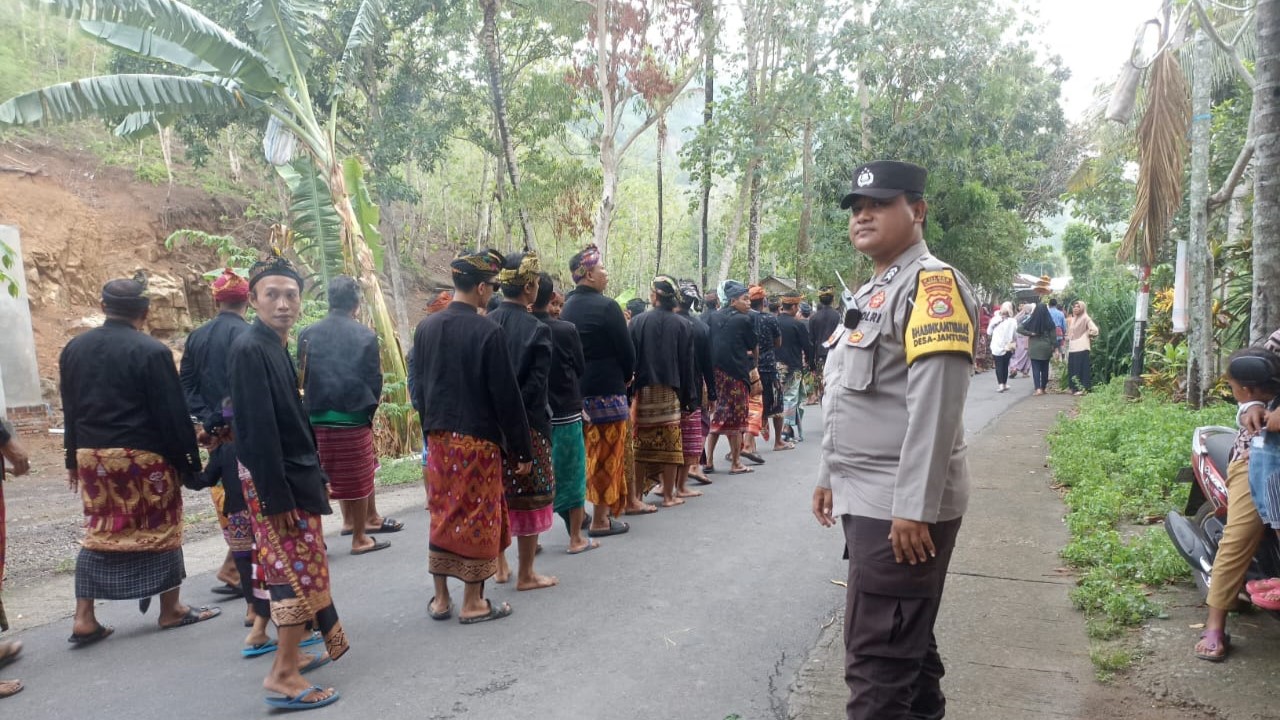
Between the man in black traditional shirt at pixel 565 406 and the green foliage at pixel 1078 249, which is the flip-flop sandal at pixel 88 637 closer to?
the man in black traditional shirt at pixel 565 406

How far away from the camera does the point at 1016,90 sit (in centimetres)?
2673

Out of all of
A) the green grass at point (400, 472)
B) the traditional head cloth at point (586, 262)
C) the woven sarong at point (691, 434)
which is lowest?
the green grass at point (400, 472)

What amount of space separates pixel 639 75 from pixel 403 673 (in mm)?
16238

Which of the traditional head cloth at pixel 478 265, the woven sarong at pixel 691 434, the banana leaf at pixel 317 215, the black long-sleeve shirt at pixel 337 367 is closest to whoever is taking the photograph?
the traditional head cloth at pixel 478 265

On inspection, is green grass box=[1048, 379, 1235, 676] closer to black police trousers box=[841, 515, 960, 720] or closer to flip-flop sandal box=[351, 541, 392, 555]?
black police trousers box=[841, 515, 960, 720]

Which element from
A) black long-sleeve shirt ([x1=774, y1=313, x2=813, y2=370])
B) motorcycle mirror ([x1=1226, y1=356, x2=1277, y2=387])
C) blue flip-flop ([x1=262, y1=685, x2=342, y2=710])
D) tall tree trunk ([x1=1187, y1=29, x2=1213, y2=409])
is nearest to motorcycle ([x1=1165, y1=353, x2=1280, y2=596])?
motorcycle mirror ([x1=1226, y1=356, x2=1277, y2=387])

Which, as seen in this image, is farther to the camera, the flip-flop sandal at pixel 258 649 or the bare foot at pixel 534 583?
the bare foot at pixel 534 583

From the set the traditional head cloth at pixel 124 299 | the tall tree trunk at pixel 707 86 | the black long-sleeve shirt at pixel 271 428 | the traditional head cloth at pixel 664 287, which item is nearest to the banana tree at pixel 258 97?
the traditional head cloth at pixel 664 287

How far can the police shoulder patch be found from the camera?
2434 millimetres

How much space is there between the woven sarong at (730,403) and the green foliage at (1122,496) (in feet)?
9.98

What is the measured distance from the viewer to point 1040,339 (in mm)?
15445

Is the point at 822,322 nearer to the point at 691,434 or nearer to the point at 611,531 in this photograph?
the point at 691,434

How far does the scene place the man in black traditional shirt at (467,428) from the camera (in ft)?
14.8

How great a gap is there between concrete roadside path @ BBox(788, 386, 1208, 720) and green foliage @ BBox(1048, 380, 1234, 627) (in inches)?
6.2
